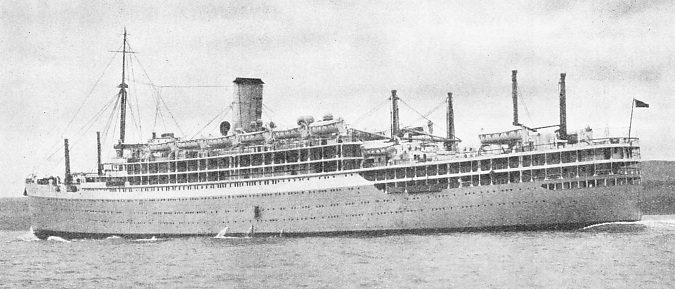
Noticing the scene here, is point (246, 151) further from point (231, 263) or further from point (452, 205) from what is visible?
point (231, 263)

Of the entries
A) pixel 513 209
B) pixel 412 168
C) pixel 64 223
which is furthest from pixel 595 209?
pixel 64 223

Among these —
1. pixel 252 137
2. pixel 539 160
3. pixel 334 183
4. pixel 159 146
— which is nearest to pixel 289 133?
pixel 252 137

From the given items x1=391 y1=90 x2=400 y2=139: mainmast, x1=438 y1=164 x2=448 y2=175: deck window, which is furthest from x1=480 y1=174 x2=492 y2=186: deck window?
x1=391 y1=90 x2=400 y2=139: mainmast

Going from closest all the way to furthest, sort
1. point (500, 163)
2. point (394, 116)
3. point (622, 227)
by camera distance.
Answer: point (500, 163) → point (622, 227) → point (394, 116)

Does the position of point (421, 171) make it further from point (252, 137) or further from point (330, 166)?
point (252, 137)

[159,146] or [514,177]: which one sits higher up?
[159,146]

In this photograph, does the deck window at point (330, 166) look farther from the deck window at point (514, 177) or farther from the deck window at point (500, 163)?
the deck window at point (514, 177)
